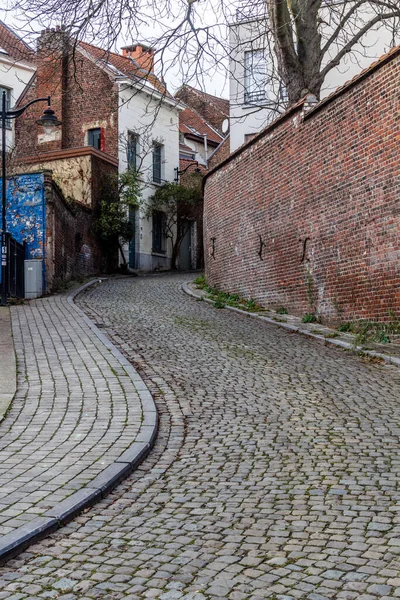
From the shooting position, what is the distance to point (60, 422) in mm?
6910

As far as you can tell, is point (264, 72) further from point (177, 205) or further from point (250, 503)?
point (250, 503)

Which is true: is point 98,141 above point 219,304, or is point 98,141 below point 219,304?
above

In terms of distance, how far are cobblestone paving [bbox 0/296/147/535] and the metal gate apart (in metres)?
7.26

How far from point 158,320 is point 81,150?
15740 mm

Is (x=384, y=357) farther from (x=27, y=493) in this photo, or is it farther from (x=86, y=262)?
(x=86, y=262)

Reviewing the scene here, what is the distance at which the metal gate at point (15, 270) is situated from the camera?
62.2ft

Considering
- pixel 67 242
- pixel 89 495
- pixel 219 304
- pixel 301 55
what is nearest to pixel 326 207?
pixel 219 304

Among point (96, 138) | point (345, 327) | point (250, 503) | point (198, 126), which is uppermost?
point (198, 126)

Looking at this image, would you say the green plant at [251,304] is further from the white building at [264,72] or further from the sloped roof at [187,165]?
the sloped roof at [187,165]

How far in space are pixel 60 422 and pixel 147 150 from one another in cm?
2836

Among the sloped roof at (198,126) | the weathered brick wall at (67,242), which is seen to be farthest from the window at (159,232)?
the sloped roof at (198,126)

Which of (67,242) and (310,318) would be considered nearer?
(310,318)

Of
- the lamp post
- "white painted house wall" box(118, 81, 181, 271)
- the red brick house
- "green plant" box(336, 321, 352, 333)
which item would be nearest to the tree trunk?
the lamp post

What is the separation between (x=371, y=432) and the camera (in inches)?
248
